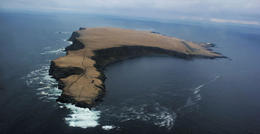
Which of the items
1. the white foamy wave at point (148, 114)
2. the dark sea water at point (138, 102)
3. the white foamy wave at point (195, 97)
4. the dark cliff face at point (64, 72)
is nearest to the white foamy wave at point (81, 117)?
the dark sea water at point (138, 102)

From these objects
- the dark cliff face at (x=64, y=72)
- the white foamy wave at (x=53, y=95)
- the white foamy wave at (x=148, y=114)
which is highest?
the dark cliff face at (x=64, y=72)

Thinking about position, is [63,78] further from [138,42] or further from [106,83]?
[138,42]

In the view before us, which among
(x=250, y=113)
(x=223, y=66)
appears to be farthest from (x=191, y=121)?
(x=223, y=66)

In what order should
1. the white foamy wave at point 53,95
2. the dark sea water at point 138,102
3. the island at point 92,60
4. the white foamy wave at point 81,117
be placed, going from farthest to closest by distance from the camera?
the island at point 92,60 < the white foamy wave at point 53,95 < the dark sea water at point 138,102 < the white foamy wave at point 81,117

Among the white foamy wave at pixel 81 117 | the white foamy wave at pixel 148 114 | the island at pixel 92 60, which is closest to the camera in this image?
the white foamy wave at pixel 81 117

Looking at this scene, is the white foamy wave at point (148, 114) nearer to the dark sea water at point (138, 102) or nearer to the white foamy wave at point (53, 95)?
the dark sea water at point (138, 102)

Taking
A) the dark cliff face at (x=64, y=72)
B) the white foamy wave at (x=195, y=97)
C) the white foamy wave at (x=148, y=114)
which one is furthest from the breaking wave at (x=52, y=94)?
the white foamy wave at (x=195, y=97)

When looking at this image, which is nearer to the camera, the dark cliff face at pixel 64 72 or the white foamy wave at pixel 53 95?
the white foamy wave at pixel 53 95

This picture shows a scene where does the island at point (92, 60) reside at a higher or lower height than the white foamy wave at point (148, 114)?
higher

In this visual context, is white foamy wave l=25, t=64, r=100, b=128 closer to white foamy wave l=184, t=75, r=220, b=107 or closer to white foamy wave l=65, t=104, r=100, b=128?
white foamy wave l=65, t=104, r=100, b=128
